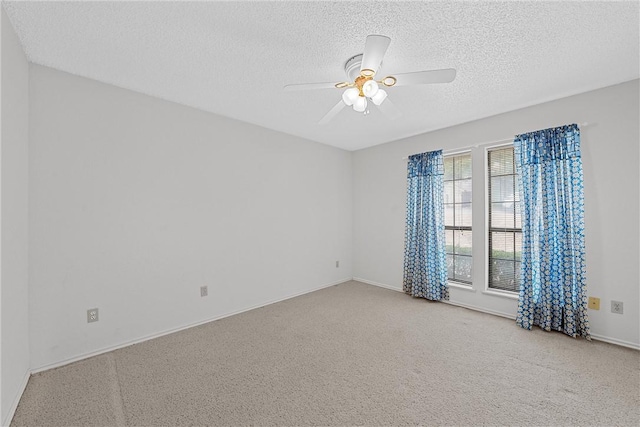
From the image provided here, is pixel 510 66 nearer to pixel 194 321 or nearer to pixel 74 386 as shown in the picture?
pixel 194 321

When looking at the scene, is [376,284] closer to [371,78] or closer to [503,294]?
[503,294]

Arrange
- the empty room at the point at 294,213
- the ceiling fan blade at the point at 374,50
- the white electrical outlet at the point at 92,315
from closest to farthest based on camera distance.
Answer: the ceiling fan blade at the point at 374,50 → the empty room at the point at 294,213 → the white electrical outlet at the point at 92,315

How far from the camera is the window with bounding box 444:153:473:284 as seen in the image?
3.75 m

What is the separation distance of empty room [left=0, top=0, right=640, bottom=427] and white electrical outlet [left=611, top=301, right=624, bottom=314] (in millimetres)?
36

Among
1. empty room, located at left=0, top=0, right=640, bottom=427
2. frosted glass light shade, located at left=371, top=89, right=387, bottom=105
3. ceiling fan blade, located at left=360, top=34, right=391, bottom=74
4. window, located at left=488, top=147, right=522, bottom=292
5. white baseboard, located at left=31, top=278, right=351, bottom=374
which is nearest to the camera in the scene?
ceiling fan blade, located at left=360, top=34, right=391, bottom=74

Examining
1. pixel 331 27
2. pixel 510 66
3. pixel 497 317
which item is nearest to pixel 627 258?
pixel 497 317

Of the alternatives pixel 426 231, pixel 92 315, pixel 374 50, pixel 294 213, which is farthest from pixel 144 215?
pixel 426 231

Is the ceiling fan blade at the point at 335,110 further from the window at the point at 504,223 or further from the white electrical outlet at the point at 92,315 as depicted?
the white electrical outlet at the point at 92,315

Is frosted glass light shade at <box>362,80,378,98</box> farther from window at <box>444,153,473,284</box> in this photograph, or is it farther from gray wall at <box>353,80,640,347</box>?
window at <box>444,153,473,284</box>

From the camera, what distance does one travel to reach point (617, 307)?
254 cm

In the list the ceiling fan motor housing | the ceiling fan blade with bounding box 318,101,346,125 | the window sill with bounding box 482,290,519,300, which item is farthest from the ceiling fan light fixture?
the window sill with bounding box 482,290,519,300

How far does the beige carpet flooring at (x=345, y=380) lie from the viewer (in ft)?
5.52

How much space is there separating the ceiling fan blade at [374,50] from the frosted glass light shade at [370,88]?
0.28 ft

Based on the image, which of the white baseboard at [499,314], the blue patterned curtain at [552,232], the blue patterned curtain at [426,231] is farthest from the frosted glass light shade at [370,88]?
the white baseboard at [499,314]
